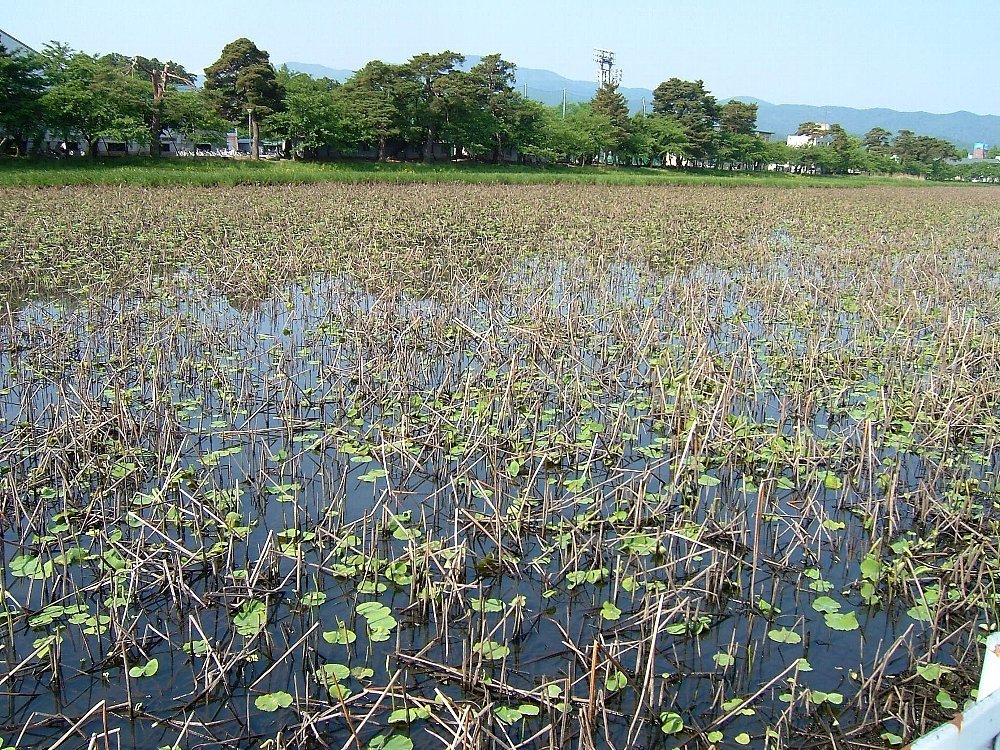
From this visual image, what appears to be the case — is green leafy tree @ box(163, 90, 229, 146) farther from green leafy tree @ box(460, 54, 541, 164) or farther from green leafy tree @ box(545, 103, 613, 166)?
green leafy tree @ box(545, 103, 613, 166)

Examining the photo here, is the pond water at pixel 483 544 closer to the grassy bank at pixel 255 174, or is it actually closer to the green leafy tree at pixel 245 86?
the grassy bank at pixel 255 174

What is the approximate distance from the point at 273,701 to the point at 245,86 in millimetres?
40570

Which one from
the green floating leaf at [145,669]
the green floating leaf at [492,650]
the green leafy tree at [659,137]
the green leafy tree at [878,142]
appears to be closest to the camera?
the green floating leaf at [145,669]

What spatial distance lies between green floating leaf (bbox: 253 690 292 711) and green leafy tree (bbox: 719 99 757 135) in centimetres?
6847

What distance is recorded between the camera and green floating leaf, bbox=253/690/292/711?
3176mm

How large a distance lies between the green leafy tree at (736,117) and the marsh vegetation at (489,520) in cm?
6085

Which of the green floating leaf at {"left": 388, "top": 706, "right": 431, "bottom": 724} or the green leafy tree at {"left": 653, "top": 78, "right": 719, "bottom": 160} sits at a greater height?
the green leafy tree at {"left": 653, "top": 78, "right": 719, "bottom": 160}

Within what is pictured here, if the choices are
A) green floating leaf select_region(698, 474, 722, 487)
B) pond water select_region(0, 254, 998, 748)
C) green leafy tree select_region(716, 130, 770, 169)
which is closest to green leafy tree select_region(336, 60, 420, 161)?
green leafy tree select_region(716, 130, 770, 169)

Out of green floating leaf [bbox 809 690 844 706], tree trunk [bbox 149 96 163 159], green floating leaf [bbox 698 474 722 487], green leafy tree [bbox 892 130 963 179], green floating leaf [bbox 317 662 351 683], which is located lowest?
green floating leaf [bbox 317 662 351 683]

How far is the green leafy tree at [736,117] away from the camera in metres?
66.2

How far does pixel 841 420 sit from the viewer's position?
653 cm

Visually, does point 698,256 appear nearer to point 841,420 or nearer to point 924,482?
point 841,420

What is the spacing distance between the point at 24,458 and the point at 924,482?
5.53 m

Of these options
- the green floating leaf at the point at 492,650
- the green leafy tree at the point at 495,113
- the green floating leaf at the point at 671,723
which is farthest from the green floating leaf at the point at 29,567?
the green leafy tree at the point at 495,113
